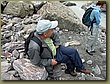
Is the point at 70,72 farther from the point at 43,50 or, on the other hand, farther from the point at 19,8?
the point at 19,8

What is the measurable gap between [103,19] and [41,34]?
53cm

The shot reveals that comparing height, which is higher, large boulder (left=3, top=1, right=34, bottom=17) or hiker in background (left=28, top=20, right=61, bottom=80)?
large boulder (left=3, top=1, right=34, bottom=17)

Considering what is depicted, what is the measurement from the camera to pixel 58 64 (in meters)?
3.23

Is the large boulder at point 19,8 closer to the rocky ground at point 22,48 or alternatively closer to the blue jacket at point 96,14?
the rocky ground at point 22,48

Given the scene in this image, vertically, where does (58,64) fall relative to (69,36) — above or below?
below

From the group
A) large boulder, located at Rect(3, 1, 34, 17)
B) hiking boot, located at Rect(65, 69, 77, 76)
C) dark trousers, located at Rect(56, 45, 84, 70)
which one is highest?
large boulder, located at Rect(3, 1, 34, 17)

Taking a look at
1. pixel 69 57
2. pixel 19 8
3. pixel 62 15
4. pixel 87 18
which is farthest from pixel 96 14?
pixel 19 8

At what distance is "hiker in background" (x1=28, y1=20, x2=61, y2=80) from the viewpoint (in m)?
3.17

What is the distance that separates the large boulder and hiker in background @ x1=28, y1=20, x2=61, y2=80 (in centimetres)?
16

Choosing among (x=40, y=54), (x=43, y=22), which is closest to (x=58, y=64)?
(x=40, y=54)

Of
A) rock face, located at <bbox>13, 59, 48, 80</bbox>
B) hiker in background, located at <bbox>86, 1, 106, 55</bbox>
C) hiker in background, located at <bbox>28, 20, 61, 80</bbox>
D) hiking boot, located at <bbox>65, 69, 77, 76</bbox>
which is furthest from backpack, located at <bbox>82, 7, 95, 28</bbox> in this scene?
rock face, located at <bbox>13, 59, 48, 80</bbox>

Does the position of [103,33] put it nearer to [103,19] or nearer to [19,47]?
[103,19]

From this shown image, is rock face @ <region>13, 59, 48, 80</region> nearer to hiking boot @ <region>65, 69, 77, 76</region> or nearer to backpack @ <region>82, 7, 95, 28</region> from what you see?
hiking boot @ <region>65, 69, 77, 76</region>

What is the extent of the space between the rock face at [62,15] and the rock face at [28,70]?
0.41 metres
